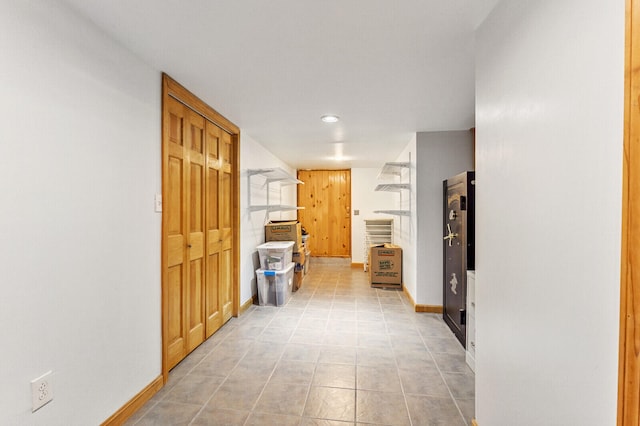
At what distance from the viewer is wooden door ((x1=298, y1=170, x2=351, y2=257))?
6949 millimetres

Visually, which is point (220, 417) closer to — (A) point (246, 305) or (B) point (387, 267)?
(A) point (246, 305)

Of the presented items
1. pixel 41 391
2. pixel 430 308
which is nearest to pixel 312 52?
pixel 41 391

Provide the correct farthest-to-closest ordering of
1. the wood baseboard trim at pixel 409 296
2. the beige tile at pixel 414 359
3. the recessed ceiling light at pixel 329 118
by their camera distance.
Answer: the wood baseboard trim at pixel 409 296
the recessed ceiling light at pixel 329 118
the beige tile at pixel 414 359

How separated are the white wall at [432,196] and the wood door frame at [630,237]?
3038 mm

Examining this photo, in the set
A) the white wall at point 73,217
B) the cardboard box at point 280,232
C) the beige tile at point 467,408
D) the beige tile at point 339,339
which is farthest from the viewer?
the cardboard box at point 280,232

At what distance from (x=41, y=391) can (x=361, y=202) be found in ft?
18.9

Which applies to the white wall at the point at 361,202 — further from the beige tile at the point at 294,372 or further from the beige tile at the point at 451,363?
the beige tile at the point at 294,372

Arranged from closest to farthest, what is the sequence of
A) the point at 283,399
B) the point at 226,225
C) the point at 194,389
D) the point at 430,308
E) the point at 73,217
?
the point at 73,217, the point at 283,399, the point at 194,389, the point at 226,225, the point at 430,308

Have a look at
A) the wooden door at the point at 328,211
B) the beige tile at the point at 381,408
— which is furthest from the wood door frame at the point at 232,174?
the wooden door at the point at 328,211

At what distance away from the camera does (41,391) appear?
1.33 metres

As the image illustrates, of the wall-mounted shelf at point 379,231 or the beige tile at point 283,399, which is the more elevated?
the wall-mounted shelf at point 379,231

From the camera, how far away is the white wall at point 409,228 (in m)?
3.89

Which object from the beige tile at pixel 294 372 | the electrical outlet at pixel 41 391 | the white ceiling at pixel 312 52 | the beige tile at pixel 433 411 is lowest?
the beige tile at pixel 433 411

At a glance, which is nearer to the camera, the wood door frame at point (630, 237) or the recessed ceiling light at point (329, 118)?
the wood door frame at point (630, 237)
